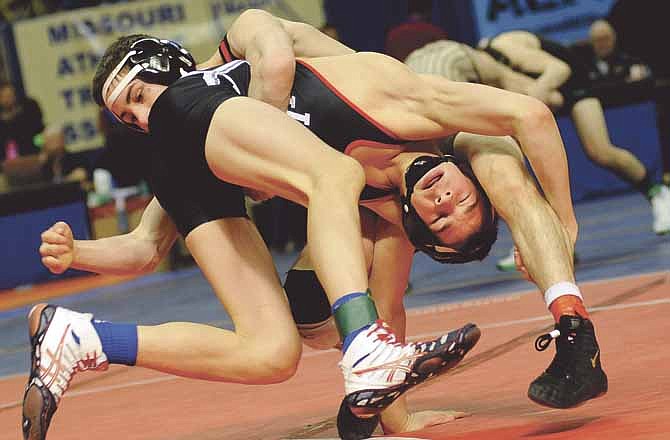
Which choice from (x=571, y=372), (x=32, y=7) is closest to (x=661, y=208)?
(x=571, y=372)

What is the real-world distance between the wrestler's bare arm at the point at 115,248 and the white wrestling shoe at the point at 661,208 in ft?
12.5

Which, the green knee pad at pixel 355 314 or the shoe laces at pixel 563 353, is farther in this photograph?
the shoe laces at pixel 563 353

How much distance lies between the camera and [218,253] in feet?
11.2

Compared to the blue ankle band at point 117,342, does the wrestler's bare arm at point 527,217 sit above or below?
above

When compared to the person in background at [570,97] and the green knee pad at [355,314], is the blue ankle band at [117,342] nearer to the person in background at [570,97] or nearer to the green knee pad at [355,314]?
the green knee pad at [355,314]

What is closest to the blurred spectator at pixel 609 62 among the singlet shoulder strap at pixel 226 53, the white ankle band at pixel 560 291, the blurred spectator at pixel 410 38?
the blurred spectator at pixel 410 38

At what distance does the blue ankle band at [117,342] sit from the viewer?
3.16m

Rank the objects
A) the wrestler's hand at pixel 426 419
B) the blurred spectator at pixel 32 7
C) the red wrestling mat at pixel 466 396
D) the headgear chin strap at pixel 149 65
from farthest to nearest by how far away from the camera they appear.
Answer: the blurred spectator at pixel 32 7
the headgear chin strap at pixel 149 65
the wrestler's hand at pixel 426 419
the red wrestling mat at pixel 466 396

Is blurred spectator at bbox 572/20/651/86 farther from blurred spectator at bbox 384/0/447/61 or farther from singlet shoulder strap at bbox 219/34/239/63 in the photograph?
singlet shoulder strap at bbox 219/34/239/63

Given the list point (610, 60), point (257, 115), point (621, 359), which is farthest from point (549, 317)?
point (610, 60)

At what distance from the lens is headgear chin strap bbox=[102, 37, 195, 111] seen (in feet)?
11.4

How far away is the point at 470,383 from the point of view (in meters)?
3.89

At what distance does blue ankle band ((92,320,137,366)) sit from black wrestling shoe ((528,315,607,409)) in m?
0.97

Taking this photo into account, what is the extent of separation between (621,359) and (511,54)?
2988 mm
